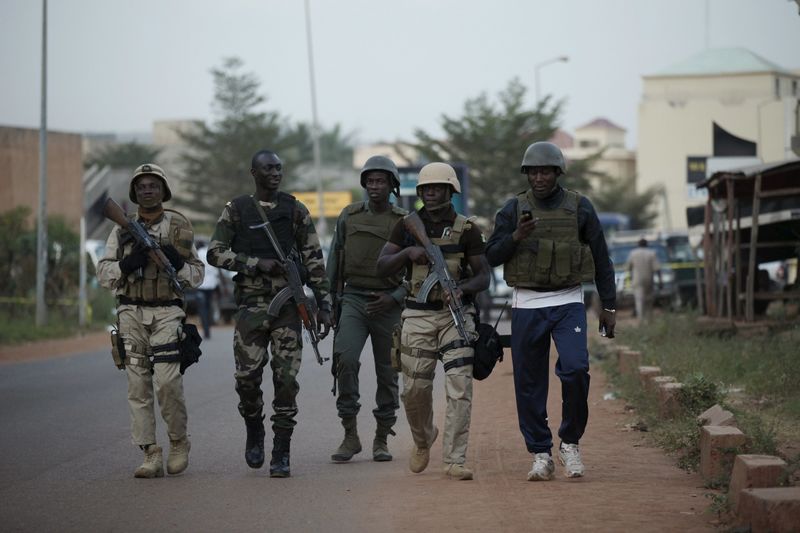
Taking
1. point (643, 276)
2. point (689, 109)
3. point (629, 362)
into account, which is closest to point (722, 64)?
point (689, 109)

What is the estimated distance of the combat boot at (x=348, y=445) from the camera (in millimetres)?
8766

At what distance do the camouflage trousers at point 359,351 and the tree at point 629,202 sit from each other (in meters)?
61.7

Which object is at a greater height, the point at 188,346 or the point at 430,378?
the point at 188,346

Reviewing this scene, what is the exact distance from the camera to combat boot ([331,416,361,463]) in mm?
8766

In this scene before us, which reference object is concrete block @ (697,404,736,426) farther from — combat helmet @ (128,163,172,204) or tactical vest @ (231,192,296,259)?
combat helmet @ (128,163,172,204)

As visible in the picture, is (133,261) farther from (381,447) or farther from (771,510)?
(771,510)

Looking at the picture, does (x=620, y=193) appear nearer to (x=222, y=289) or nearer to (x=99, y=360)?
(x=222, y=289)

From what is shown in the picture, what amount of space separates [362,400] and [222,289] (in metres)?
15.6

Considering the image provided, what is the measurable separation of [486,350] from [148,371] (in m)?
2.14

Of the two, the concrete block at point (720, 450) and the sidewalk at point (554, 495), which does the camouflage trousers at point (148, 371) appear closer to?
the sidewalk at point (554, 495)

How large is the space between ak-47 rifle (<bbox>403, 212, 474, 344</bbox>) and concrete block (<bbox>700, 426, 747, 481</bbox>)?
4.96 feet

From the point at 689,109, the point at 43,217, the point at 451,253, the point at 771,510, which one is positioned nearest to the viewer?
the point at 771,510

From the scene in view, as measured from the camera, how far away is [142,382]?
805cm

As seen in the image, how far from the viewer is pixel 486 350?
7.64 metres
